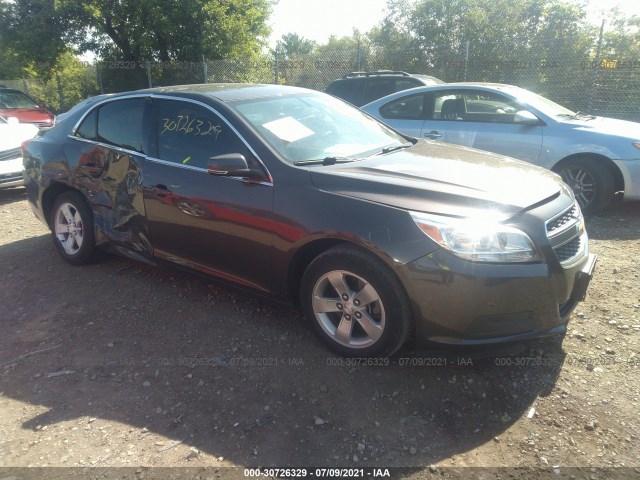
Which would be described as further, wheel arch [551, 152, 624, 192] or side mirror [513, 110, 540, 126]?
side mirror [513, 110, 540, 126]

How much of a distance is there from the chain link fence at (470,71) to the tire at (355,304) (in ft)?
30.6

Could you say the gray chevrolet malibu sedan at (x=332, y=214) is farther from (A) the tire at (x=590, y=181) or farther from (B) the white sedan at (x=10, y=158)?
(B) the white sedan at (x=10, y=158)

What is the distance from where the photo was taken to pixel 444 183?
2818mm

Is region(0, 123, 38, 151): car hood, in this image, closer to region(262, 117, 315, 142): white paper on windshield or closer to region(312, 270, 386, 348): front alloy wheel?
region(262, 117, 315, 142): white paper on windshield

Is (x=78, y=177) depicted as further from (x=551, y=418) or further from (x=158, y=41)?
(x=158, y=41)

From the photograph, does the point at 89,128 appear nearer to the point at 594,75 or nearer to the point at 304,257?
the point at 304,257

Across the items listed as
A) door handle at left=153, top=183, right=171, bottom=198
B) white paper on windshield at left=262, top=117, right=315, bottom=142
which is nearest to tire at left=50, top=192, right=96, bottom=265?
door handle at left=153, top=183, right=171, bottom=198

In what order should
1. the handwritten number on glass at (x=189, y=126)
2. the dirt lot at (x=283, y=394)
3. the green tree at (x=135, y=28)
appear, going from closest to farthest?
the dirt lot at (x=283, y=394)
the handwritten number on glass at (x=189, y=126)
the green tree at (x=135, y=28)

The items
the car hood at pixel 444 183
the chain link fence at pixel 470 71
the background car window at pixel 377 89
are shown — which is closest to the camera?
the car hood at pixel 444 183

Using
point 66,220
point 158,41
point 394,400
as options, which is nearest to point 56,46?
point 158,41

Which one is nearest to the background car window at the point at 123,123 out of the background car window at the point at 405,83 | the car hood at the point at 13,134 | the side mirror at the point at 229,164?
the side mirror at the point at 229,164

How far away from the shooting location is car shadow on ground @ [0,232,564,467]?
93.6 inches

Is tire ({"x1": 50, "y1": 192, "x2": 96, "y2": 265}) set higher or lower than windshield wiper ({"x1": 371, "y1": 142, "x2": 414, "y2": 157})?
lower

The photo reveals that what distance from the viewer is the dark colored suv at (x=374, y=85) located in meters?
8.49
